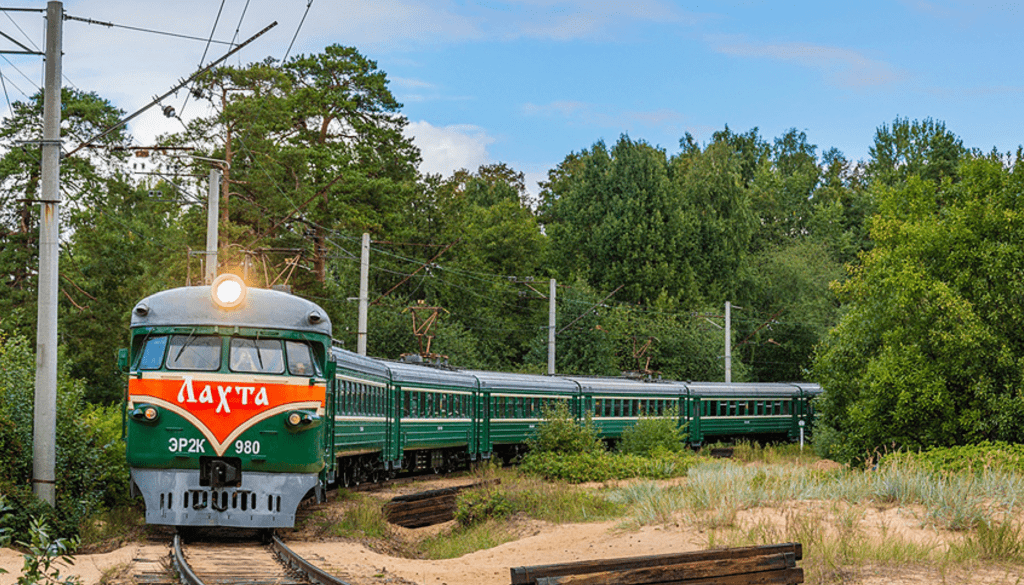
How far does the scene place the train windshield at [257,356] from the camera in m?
14.2

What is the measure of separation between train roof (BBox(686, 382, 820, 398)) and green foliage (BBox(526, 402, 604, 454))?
11461mm

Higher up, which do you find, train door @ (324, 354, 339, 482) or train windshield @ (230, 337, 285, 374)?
train windshield @ (230, 337, 285, 374)

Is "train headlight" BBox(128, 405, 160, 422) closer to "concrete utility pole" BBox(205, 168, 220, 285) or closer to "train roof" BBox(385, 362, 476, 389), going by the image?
"concrete utility pole" BBox(205, 168, 220, 285)

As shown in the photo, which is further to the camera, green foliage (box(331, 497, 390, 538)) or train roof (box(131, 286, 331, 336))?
green foliage (box(331, 497, 390, 538))

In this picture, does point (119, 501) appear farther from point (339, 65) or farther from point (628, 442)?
point (339, 65)

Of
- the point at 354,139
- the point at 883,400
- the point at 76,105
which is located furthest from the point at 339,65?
the point at 883,400

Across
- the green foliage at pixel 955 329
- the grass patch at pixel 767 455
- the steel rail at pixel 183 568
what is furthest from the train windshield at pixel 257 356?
the grass patch at pixel 767 455

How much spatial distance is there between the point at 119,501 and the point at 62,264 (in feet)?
89.2

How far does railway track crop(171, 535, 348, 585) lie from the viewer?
11078mm

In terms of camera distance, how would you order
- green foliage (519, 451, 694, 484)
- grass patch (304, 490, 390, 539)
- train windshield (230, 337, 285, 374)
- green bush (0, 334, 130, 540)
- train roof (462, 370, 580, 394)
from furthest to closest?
train roof (462, 370, 580, 394), green foliage (519, 451, 694, 484), grass patch (304, 490, 390, 539), train windshield (230, 337, 285, 374), green bush (0, 334, 130, 540)

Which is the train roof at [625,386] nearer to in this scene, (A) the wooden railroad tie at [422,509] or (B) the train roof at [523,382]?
(B) the train roof at [523,382]

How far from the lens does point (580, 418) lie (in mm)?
33250

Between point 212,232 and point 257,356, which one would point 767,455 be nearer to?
point 212,232

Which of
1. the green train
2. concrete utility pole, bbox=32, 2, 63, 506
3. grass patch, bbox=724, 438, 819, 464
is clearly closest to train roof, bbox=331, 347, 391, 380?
the green train
